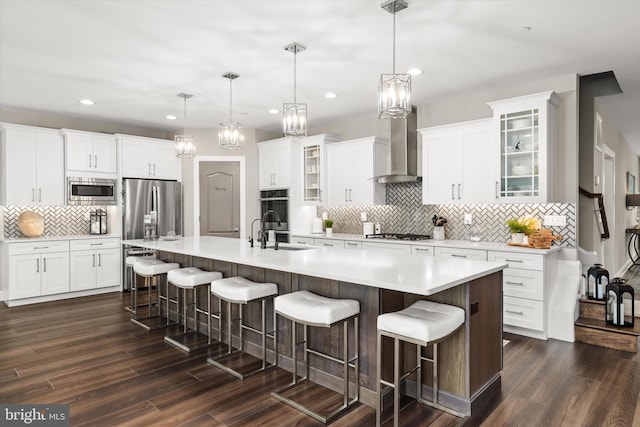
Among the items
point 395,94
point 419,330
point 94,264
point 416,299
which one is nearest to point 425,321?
point 419,330

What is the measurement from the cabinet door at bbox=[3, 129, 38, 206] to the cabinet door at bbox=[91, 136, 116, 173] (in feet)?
2.51

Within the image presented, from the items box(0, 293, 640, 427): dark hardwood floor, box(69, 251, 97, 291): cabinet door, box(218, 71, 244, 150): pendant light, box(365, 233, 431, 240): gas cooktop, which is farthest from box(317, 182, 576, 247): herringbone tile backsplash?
box(69, 251, 97, 291): cabinet door

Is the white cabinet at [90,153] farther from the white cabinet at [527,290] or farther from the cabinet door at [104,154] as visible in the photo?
the white cabinet at [527,290]

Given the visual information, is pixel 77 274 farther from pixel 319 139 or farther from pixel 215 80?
pixel 319 139

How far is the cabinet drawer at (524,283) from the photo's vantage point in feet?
13.2

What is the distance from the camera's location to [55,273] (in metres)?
5.75

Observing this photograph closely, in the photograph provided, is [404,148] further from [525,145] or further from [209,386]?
[209,386]

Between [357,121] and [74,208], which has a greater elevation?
[357,121]

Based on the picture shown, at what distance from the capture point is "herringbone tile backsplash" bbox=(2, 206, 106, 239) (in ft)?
19.2

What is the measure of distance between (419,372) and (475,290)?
2.23 feet

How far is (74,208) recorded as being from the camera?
6465mm

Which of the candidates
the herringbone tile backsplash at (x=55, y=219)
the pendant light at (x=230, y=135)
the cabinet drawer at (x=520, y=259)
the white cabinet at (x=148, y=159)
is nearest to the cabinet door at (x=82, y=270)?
the herringbone tile backsplash at (x=55, y=219)

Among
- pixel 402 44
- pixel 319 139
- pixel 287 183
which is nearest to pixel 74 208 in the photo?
pixel 287 183

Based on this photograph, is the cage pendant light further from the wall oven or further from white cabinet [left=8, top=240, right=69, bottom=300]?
white cabinet [left=8, top=240, right=69, bottom=300]
